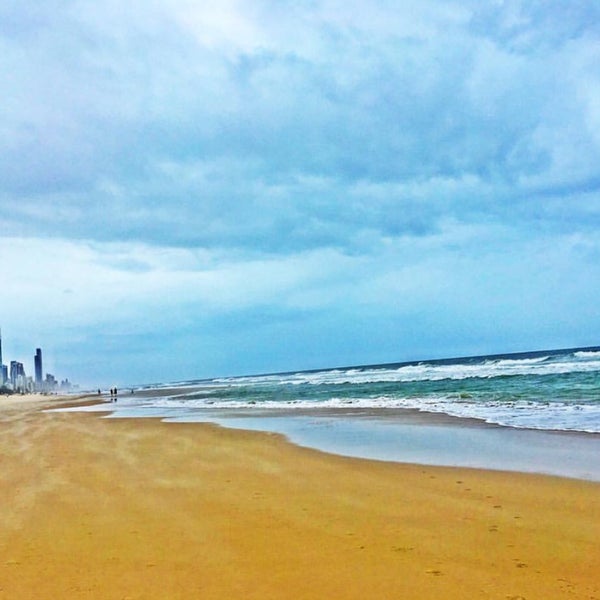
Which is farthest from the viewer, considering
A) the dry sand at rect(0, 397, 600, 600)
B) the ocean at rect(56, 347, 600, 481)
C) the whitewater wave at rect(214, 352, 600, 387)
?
the whitewater wave at rect(214, 352, 600, 387)

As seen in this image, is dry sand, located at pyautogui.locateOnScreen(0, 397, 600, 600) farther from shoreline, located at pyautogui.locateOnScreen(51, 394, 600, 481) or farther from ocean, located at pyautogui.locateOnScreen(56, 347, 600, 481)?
ocean, located at pyautogui.locateOnScreen(56, 347, 600, 481)

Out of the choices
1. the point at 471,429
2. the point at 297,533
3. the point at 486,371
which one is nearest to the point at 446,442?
the point at 471,429

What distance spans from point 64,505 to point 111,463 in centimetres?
364

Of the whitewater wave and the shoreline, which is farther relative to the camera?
the whitewater wave

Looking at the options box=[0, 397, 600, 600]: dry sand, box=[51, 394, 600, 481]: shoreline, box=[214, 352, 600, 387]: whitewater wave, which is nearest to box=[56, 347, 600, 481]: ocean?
box=[51, 394, 600, 481]: shoreline

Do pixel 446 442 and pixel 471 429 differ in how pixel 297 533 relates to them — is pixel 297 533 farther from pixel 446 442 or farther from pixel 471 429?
pixel 471 429

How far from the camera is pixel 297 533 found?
5723 millimetres

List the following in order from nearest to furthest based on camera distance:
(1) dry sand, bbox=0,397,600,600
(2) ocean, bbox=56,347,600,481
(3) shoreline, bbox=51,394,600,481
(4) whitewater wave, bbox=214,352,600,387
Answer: (1) dry sand, bbox=0,397,600,600
(3) shoreline, bbox=51,394,600,481
(2) ocean, bbox=56,347,600,481
(4) whitewater wave, bbox=214,352,600,387

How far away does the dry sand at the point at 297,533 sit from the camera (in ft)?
14.4

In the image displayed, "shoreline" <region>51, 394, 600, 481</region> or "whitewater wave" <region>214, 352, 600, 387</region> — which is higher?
"whitewater wave" <region>214, 352, 600, 387</region>

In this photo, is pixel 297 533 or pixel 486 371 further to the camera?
pixel 486 371

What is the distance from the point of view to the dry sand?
4375 millimetres

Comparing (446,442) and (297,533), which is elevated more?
(297,533)

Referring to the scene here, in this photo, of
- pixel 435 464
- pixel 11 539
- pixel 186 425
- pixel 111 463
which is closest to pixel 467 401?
pixel 186 425
